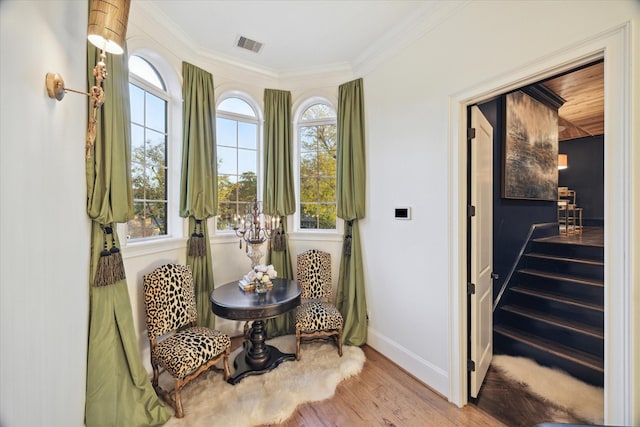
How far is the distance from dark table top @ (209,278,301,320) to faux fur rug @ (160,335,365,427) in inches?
23.5

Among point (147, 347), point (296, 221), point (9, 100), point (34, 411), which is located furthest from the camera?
point (296, 221)

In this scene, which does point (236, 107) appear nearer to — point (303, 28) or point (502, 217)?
point (303, 28)

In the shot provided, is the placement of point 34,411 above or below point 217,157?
below

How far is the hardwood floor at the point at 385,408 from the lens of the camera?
1.92m

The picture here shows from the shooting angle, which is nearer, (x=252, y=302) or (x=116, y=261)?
(x=116, y=261)

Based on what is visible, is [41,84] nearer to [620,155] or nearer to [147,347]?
[147,347]

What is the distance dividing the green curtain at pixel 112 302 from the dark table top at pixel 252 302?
64cm

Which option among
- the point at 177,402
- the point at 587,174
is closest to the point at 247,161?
the point at 177,402

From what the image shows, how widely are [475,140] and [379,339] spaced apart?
7.06 feet

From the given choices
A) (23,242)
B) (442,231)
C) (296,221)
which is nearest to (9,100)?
(23,242)

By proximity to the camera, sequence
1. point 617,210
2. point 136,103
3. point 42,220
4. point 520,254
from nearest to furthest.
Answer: point 42,220, point 617,210, point 136,103, point 520,254

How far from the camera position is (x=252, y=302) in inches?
90.7

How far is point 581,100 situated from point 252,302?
5179 mm

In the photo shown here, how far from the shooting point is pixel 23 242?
0.99 m
